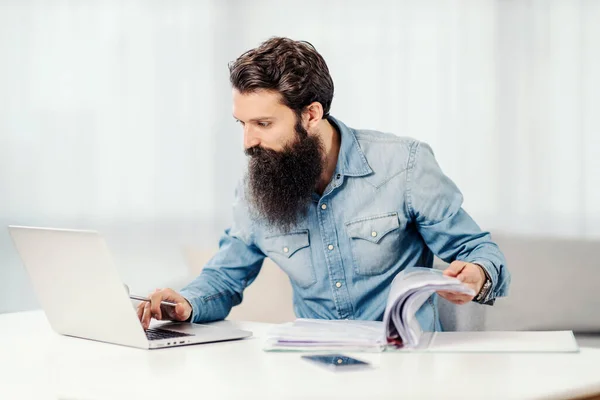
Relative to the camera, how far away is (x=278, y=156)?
1.90 m

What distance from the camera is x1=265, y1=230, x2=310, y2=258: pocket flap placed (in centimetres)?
193

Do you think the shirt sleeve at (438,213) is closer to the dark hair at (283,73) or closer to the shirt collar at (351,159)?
the shirt collar at (351,159)

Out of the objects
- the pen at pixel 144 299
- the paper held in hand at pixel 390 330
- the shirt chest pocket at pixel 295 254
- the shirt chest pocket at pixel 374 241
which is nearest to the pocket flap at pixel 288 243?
the shirt chest pocket at pixel 295 254

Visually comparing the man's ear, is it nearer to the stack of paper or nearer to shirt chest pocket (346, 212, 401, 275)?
shirt chest pocket (346, 212, 401, 275)

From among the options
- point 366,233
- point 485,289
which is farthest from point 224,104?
point 485,289

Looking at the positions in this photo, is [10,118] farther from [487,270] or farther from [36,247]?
[487,270]

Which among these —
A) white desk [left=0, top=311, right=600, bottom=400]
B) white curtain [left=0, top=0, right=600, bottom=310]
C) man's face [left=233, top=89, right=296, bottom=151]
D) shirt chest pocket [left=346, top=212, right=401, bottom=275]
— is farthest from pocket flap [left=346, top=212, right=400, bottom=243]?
white curtain [left=0, top=0, right=600, bottom=310]

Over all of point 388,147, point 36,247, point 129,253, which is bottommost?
point 129,253

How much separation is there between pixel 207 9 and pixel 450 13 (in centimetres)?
112

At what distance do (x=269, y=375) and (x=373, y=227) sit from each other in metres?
0.73

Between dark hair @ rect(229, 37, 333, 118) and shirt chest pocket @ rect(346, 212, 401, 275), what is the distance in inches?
12.4

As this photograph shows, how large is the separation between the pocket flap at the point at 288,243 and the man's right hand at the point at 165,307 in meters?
0.30

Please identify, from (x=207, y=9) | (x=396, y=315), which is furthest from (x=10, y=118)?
(x=396, y=315)

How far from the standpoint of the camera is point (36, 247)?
1.59 metres
